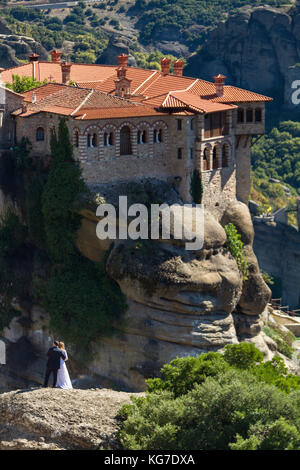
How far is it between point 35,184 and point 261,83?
6848 centimetres

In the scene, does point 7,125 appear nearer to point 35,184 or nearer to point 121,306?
point 35,184

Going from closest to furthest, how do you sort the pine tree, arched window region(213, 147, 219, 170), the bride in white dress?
1. the bride in white dress
2. the pine tree
3. arched window region(213, 147, 219, 170)

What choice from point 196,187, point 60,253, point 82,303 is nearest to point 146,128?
point 196,187

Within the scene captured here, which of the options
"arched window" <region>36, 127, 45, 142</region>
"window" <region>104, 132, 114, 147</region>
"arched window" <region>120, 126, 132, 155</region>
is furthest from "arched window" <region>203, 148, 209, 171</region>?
"arched window" <region>36, 127, 45, 142</region>

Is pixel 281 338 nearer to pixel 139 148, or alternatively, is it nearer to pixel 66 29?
pixel 139 148

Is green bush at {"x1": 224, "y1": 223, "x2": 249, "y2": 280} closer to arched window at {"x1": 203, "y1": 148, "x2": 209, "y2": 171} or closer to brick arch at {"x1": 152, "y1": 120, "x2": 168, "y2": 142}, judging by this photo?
arched window at {"x1": 203, "y1": 148, "x2": 209, "y2": 171}

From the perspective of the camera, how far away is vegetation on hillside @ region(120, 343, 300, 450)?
33.5m

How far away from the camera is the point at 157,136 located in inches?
2212

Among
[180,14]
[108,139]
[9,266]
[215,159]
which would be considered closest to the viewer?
[108,139]

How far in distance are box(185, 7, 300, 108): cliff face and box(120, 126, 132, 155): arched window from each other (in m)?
65.8

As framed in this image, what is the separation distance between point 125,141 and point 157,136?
189 centimetres

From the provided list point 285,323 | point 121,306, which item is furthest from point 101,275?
point 285,323

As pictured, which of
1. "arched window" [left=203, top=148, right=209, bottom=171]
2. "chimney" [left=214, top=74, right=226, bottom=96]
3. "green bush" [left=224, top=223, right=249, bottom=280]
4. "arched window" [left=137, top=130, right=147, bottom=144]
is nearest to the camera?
"arched window" [left=137, top=130, right=147, bottom=144]

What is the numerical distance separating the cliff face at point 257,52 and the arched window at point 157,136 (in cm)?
6441
